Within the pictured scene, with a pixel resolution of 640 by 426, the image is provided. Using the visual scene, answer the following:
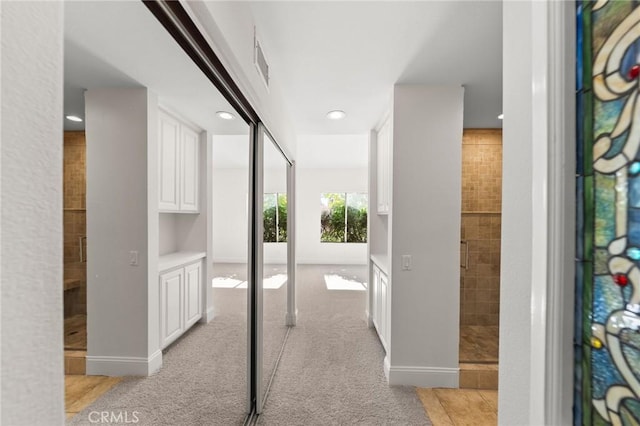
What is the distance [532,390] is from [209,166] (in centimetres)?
132

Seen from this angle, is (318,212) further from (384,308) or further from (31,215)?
(31,215)

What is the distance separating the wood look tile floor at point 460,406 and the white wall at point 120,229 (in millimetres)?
2053

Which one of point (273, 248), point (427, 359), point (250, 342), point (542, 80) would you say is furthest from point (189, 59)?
point (427, 359)

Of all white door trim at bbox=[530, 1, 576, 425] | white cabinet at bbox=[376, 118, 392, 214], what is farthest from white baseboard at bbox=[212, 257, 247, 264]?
white cabinet at bbox=[376, 118, 392, 214]

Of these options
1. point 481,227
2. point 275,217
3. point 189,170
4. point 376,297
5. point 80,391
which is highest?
point 189,170

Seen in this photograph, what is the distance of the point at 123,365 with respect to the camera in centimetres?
69

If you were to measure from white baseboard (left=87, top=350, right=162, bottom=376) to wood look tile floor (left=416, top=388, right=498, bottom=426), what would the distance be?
1.95 metres

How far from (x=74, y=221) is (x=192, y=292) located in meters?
0.67

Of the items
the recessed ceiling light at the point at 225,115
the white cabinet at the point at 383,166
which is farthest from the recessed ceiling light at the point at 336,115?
the recessed ceiling light at the point at 225,115

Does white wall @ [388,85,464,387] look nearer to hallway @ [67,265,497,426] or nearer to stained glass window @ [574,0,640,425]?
hallway @ [67,265,497,426]

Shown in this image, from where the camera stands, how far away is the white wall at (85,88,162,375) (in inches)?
23.1

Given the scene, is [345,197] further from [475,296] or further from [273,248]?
[273,248]

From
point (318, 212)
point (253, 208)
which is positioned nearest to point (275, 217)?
point (253, 208)

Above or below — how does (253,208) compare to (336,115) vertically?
below
